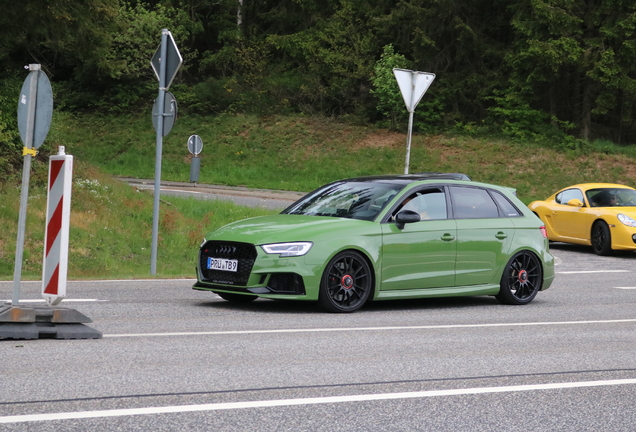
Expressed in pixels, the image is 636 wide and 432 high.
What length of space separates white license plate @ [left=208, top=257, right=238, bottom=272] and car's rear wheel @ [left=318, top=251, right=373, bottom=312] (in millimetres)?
947

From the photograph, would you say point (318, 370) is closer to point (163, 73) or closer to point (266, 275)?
point (266, 275)

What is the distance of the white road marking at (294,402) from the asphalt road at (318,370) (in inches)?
0.4

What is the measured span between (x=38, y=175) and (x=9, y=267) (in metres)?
5.50

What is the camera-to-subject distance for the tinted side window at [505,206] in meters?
12.3

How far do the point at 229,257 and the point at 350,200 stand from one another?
1.82 metres

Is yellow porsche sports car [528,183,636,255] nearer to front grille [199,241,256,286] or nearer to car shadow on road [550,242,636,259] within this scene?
car shadow on road [550,242,636,259]

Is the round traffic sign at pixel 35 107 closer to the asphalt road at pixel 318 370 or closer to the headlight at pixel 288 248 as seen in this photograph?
the asphalt road at pixel 318 370

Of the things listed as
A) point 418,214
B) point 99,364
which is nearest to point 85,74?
point 418,214

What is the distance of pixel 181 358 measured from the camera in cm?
732

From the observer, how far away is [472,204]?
12.0 metres

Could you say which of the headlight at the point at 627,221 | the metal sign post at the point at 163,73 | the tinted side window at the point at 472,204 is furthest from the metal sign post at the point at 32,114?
the headlight at the point at 627,221

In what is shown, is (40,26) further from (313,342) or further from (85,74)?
(85,74)

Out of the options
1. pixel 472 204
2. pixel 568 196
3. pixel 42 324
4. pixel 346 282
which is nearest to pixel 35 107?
pixel 42 324

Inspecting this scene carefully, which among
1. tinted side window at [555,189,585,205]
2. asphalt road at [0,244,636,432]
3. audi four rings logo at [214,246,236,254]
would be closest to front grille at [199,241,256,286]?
audi four rings logo at [214,246,236,254]
